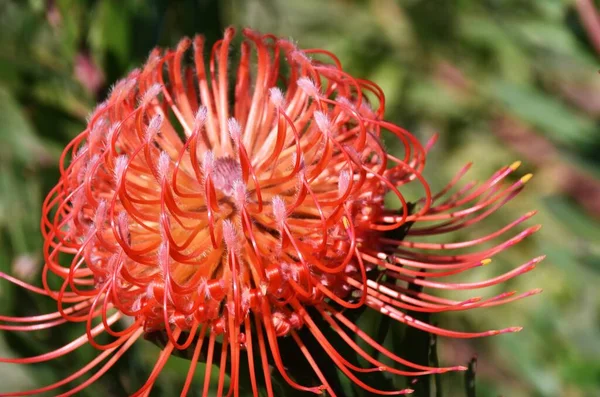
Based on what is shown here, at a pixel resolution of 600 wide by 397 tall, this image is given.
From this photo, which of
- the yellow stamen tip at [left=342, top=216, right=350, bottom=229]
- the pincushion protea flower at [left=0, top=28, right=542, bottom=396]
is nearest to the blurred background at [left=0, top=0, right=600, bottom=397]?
the pincushion protea flower at [left=0, top=28, right=542, bottom=396]

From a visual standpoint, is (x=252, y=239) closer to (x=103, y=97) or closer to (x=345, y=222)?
(x=345, y=222)

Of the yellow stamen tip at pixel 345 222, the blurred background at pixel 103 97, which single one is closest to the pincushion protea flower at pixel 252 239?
the yellow stamen tip at pixel 345 222

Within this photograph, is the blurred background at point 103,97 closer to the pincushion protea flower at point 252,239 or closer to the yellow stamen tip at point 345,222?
the pincushion protea flower at point 252,239

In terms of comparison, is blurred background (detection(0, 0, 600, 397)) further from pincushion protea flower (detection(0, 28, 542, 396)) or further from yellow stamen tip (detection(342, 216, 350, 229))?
yellow stamen tip (detection(342, 216, 350, 229))

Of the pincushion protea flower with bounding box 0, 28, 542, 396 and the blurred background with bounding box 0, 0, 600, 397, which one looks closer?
the pincushion protea flower with bounding box 0, 28, 542, 396

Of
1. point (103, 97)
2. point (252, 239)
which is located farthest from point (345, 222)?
point (103, 97)

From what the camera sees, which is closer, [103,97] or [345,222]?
[345,222]

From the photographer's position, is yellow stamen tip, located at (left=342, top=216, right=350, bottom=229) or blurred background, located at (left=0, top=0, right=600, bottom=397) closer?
yellow stamen tip, located at (left=342, top=216, right=350, bottom=229)

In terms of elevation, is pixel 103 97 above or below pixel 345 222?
above
